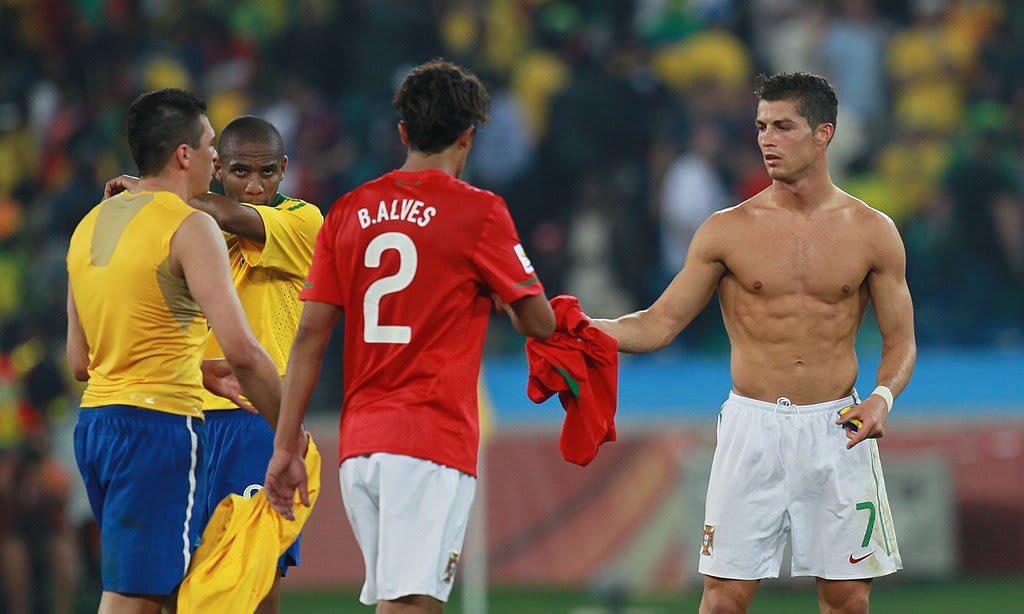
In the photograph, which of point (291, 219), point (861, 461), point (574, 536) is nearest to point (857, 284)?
point (861, 461)

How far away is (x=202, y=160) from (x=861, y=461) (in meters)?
2.64

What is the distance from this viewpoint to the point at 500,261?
183 inches

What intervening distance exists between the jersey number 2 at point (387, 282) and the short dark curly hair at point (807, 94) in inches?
73.2

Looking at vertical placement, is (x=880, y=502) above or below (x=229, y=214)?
below

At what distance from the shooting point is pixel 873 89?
42.8 ft

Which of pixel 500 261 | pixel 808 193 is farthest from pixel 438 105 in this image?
pixel 808 193

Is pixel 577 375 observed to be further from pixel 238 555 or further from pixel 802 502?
pixel 238 555

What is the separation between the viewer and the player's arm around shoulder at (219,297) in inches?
189

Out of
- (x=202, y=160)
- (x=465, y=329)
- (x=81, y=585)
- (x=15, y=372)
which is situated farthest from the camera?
(x=15, y=372)

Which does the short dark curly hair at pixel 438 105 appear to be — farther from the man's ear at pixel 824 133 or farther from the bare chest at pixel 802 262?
the man's ear at pixel 824 133

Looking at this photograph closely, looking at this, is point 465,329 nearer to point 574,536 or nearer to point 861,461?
point 861,461

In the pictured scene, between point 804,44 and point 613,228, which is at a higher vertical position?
point 804,44

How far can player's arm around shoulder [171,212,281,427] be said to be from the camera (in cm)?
480

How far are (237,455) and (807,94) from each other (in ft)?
8.47
